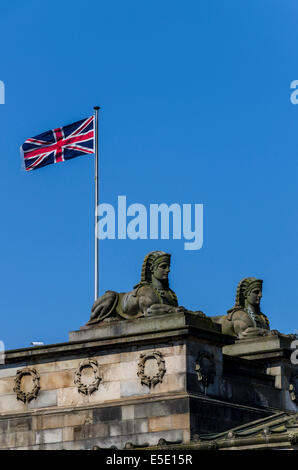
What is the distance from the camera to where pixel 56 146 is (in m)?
65.5

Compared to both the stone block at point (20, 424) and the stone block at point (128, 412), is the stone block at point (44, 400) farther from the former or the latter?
the stone block at point (128, 412)

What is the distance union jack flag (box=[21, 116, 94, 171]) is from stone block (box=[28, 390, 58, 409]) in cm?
1203

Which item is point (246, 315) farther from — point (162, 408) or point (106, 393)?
point (162, 408)

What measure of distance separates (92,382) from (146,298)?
349 centimetres

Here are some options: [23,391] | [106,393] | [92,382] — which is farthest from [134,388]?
[23,391]

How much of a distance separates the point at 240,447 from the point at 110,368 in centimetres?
675

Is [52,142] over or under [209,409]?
over

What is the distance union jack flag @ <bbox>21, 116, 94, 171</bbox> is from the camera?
65.5m

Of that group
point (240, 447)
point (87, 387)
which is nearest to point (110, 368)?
point (87, 387)

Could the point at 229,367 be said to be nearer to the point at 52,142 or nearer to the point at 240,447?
the point at 240,447

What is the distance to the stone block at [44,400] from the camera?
2227 inches
